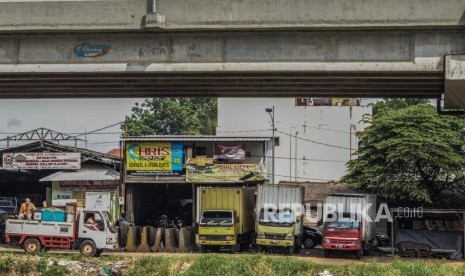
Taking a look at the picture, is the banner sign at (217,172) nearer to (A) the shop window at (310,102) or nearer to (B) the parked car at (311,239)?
(B) the parked car at (311,239)

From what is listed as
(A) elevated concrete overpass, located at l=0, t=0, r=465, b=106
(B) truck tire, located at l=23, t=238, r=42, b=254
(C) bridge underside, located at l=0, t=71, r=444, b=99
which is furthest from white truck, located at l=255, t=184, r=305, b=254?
(A) elevated concrete overpass, located at l=0, t=0, r=465, b=106

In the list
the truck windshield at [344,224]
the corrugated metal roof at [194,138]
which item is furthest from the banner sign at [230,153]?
the truck windshield at [344,224]

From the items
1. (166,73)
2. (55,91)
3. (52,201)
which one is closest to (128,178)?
(52,201)

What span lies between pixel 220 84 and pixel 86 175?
87.5 feet

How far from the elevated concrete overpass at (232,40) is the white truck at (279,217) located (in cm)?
1163

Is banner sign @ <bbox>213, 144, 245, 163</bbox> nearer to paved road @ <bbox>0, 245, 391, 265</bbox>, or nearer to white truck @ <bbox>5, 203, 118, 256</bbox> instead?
paved road @ <bbox>0, 245, 391, 265</bbox>

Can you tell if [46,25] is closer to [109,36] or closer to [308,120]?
[109,36]

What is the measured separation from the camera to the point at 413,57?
21172 millimetres

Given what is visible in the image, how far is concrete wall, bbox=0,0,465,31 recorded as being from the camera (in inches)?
811

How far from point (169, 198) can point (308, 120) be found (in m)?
15.4

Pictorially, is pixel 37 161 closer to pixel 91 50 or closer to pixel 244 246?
pixel 244 246

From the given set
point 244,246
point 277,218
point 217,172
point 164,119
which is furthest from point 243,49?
point 164,119

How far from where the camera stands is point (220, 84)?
24.6 meters

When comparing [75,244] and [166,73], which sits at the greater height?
[166,73]
